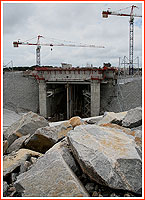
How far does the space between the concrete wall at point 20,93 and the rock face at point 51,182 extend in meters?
16.6

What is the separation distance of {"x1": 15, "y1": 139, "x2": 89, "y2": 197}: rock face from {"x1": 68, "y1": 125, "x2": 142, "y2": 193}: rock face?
0.29 m

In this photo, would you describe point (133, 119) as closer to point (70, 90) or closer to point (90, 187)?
point (90, 187)

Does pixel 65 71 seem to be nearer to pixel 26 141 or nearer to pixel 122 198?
pixel 26 141

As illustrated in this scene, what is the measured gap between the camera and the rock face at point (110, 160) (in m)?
2.53

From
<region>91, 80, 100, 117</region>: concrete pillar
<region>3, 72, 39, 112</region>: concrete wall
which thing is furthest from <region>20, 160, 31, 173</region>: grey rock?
<region>3, 72, 39, 112</region>: concrete wall

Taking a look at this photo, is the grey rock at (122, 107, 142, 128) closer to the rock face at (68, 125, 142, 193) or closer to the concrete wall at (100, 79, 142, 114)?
the rock face at (68, 125, 142, 193)

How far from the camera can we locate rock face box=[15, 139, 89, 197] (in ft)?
8.32

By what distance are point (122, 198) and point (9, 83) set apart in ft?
63.5

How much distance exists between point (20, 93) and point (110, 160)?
18.0 m

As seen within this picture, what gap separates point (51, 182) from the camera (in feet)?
8.62

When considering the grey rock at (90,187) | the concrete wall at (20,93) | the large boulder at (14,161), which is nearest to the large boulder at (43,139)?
the large boulder at (14,161)

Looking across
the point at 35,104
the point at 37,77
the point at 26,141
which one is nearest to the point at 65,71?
the point at 37,77

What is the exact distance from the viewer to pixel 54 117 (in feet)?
64.5

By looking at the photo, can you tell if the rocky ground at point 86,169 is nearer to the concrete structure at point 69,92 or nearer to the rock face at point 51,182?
the rock face at point 51,182
